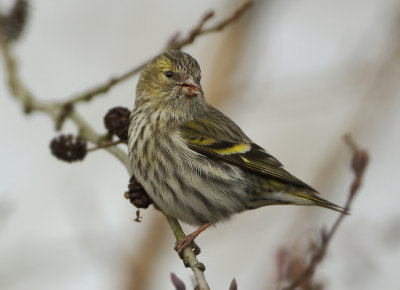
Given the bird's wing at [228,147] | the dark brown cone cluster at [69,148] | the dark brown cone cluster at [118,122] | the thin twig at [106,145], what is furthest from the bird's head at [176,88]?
the dark brown cone cluster at [69,148]

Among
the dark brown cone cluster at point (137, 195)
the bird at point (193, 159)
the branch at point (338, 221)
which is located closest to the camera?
the branch at point (338, 221)

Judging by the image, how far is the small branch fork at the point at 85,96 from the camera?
145 inches

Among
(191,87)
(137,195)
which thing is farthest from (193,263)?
(191,87)

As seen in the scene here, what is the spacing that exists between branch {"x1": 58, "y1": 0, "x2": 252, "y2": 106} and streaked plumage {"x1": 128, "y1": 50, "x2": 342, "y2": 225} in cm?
42

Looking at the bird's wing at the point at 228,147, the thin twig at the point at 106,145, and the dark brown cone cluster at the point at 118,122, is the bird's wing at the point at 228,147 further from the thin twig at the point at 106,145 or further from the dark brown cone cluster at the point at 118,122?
the thin twig at the point at 106,145

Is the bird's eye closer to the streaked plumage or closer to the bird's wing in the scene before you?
the streaked plumage

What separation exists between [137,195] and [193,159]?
50 centimetres

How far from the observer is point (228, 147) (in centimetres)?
438

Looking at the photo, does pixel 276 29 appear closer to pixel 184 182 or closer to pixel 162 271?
pixel 162 271

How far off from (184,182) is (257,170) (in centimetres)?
56

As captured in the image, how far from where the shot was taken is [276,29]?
8.37 metres

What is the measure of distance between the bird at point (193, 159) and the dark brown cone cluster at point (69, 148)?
1.09 ft

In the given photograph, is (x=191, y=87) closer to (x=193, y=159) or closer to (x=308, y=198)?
(x=193, y=159)

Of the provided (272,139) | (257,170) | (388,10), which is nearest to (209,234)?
(272,139)
